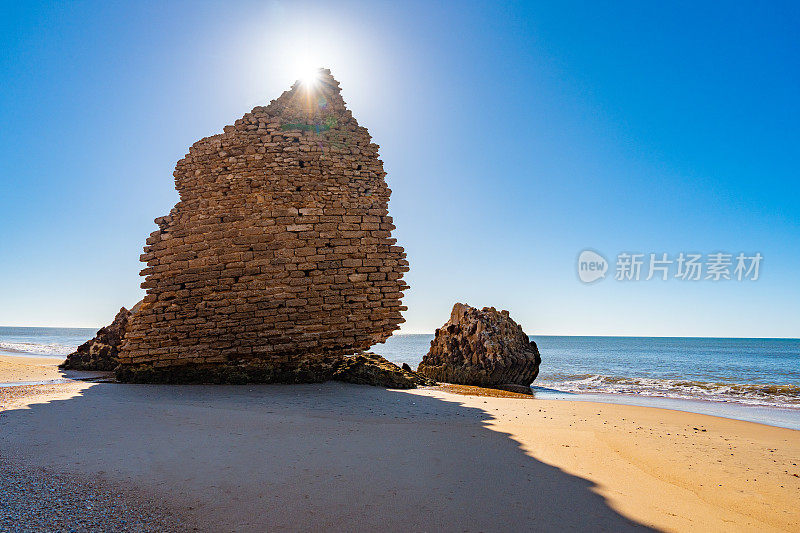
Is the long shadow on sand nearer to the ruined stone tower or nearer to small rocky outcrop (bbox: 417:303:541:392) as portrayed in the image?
the ruined stone tower

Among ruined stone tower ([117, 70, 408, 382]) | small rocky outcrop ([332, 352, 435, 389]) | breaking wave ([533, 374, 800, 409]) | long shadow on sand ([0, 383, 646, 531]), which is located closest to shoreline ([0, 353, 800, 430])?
breaking wave ([533, 374, 800, 409])

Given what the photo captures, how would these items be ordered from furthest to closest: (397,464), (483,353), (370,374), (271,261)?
(483,353) → (370,374) → (271,261) → (397,464)

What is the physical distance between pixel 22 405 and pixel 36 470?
138 inches

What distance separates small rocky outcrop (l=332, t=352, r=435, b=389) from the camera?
960 centimetres

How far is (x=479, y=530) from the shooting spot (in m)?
2.69

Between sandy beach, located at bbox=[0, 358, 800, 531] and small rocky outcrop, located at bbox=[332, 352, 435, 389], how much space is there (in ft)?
8.61

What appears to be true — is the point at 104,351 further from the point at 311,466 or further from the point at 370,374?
the point at 311,466

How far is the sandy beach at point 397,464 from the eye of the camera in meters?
2.92

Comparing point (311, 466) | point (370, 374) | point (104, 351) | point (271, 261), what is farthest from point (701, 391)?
point (104, 351)

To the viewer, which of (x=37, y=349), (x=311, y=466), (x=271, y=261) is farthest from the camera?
(x=37, y=349)

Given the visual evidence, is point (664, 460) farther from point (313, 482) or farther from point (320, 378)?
point (320, 378)

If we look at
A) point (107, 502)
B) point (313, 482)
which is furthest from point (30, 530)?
point (313, 482)

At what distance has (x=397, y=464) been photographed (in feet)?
12.7

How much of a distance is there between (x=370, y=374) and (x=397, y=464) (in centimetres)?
585
